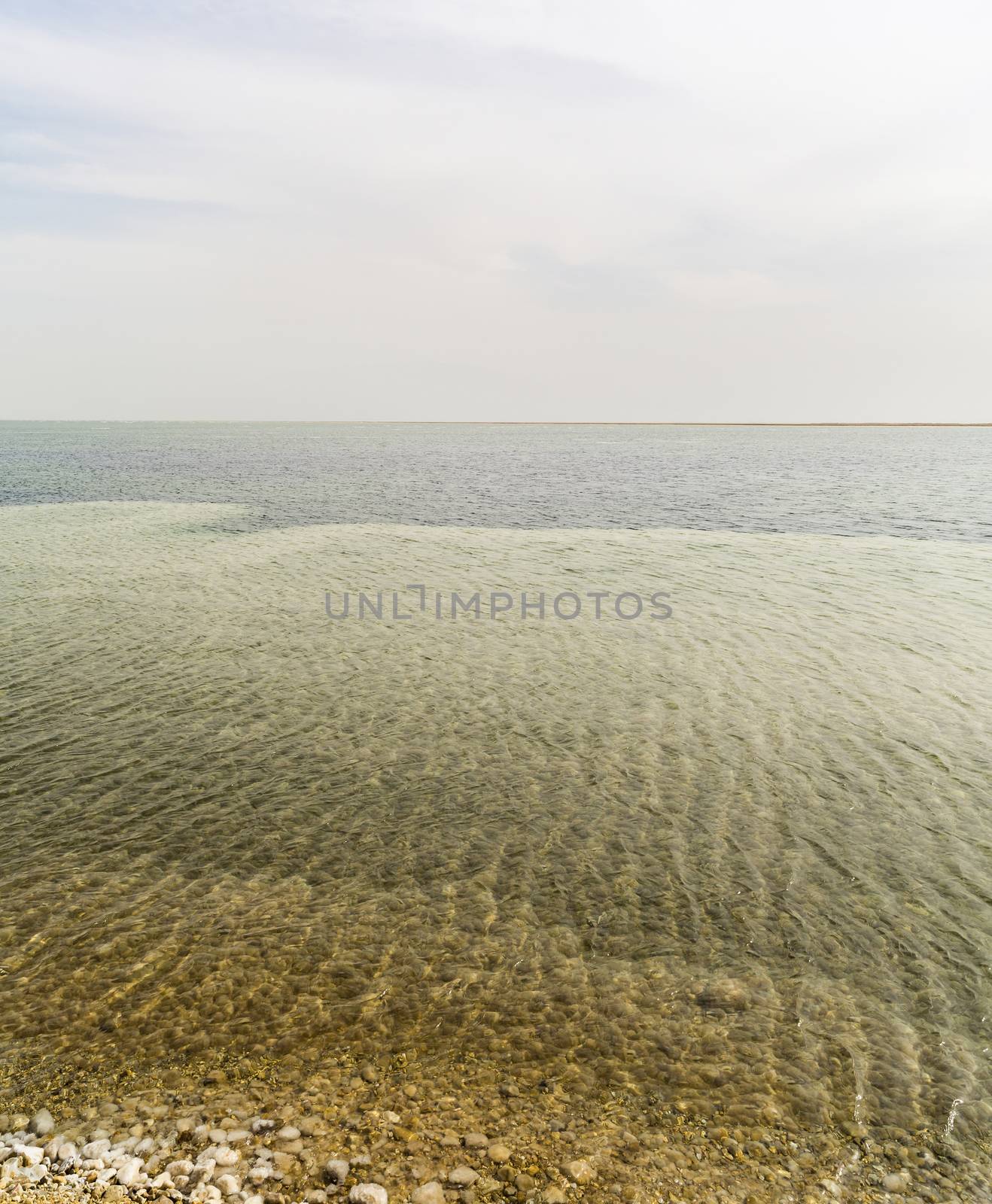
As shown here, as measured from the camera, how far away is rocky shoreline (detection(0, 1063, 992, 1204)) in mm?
5840

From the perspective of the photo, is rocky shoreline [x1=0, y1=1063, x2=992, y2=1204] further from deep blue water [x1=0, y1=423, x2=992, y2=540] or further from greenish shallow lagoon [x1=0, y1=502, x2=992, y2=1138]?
deep blue water [x1=0, y1=423, x2=992, y2=540]

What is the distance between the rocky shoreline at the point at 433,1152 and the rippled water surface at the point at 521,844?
0.43 metres

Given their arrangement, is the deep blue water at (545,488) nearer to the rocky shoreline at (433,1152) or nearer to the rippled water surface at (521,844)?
the rippled water surface at (521,844)

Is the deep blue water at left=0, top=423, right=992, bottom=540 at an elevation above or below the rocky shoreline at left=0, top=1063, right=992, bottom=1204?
above

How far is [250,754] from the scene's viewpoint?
14.4 m

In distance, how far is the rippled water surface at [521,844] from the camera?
7.75 m

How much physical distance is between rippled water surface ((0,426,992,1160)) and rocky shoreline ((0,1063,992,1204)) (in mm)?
431

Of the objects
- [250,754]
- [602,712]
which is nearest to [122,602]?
[250,754]

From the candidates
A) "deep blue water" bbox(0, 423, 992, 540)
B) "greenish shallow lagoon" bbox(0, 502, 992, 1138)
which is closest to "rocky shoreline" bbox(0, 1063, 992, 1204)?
"greenish shallow lagoon" bbox(0, 502, 992, 1138)

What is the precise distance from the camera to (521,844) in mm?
11547

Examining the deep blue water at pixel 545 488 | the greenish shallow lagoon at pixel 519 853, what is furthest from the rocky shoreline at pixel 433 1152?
the deep blue water at pixel 545 488

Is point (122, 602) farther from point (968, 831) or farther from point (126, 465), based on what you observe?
point (126, 465)

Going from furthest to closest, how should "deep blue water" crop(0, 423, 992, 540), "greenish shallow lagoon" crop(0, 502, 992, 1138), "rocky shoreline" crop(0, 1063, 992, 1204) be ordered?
"deep blue water" crop(0, 423, 992, 540), "greenish shallow lagoon" crop(0, 502, 992, 1138), "rocky shoreline" crop(0, 1063, 992, 1204)

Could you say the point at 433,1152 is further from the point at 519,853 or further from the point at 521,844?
the point at 521,844
